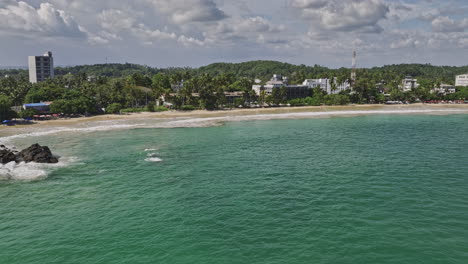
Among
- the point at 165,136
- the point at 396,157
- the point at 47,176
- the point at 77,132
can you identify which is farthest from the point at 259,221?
the point at 77,132

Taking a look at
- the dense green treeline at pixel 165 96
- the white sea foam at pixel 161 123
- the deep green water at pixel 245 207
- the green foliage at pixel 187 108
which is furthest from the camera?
the green foliage at pixel 187 108

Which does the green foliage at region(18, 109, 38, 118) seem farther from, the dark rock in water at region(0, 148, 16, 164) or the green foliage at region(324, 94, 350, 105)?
the green foliage at region(324, 94, 350, 105)

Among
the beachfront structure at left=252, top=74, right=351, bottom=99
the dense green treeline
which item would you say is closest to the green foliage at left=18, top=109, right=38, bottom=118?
the dense green treeline

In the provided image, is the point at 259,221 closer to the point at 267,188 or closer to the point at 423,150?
the point at 267,188

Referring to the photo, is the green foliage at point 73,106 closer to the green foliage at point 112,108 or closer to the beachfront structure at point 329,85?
the green foliage at point 112,108

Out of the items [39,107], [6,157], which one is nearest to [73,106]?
[39,107]

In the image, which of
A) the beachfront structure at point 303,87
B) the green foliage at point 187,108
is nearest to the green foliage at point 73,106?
the green foliage at point 187,108
